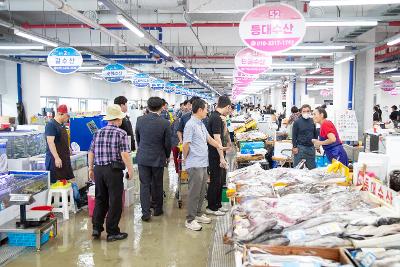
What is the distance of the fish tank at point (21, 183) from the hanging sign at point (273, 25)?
356cm

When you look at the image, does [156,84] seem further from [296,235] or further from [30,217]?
[296,235]

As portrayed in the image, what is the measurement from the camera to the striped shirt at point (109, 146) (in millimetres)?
5000

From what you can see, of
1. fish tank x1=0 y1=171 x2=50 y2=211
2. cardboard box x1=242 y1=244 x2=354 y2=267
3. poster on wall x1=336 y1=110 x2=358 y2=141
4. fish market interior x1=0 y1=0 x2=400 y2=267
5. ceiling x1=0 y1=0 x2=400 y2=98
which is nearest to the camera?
cardboard box x1=242 y1=244 x2=354 y2=267

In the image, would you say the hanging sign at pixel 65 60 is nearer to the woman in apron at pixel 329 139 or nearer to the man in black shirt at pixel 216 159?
the man in black shirt at pixel 216 159

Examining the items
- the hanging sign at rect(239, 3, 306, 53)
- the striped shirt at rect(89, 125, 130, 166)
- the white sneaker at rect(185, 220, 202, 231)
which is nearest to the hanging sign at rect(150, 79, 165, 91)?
the hanging sign at rect(239, 3, 306, 53)

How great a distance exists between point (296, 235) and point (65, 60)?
832 centimetres

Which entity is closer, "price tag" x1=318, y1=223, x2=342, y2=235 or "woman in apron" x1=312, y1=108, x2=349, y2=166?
"price tag" x1=318, y1=223, x2=342, y2=235

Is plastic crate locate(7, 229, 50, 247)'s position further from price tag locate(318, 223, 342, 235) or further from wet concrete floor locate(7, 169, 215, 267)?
price tag locate(318, 223, 342, 235)

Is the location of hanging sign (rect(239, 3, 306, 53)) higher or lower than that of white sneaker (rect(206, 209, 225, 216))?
higher

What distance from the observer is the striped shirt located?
5.00 m

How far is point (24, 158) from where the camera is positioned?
7000 mm

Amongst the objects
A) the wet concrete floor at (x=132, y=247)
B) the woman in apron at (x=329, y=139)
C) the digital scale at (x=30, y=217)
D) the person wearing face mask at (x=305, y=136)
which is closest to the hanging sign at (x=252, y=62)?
the person wearing face mask at (x=305, y=136)

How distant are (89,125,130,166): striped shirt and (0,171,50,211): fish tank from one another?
1322mm

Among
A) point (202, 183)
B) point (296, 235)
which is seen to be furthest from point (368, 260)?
point (202, 183)
